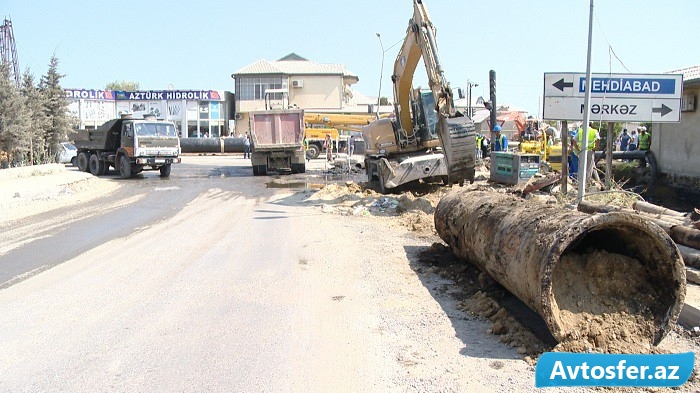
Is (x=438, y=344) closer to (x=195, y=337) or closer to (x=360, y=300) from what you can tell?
(x=360, y=300)

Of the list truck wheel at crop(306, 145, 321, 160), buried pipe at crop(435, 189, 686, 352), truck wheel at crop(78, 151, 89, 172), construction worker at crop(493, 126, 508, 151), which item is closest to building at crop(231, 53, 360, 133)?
truck wheel at crop(306, 145, 321, 160)

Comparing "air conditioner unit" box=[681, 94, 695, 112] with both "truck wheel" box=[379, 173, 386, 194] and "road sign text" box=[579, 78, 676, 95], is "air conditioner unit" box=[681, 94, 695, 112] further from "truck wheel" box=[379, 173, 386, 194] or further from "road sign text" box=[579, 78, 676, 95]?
"truck wheel" box=[379, 173, 386, 194]

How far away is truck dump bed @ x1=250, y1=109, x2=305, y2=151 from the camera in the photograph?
1037 inches

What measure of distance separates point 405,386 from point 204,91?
63.6 meters

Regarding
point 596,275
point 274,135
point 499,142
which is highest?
point 274,135

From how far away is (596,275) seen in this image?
535 centimetres

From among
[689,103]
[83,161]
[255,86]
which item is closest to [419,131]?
[689,103]

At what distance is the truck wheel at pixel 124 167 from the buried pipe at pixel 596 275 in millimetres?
23224

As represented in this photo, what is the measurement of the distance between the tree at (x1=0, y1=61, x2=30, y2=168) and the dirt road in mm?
14323

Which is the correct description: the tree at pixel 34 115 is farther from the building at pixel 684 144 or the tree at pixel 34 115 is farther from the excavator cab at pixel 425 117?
the building at pixel 684 144

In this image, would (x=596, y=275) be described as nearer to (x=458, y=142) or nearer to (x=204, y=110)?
(x=458, y=142)

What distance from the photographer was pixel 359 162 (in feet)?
99.0

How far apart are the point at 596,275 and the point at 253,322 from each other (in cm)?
308

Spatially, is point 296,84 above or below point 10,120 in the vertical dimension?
above
